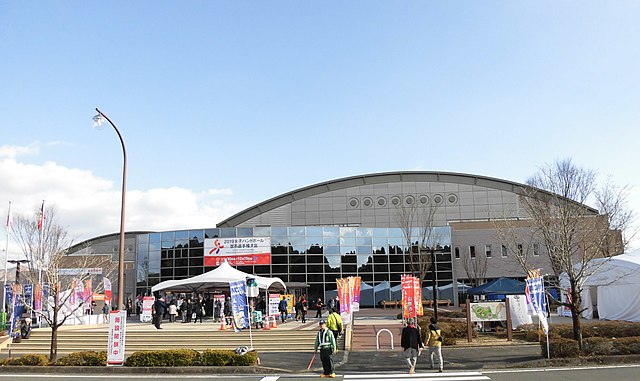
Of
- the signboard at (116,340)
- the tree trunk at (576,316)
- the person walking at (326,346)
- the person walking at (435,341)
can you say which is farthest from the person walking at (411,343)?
the signboard at (116,340)

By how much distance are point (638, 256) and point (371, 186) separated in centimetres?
2867

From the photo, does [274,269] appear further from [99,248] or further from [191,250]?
[99,248]

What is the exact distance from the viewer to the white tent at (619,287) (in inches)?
1029

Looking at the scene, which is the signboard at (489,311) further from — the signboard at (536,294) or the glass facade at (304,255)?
the glass facade at (304,255)

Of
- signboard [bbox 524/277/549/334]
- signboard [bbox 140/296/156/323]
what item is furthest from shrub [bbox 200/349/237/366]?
signboard [bbox 140/296/156/323]

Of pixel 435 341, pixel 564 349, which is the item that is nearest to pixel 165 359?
pixel 435 341

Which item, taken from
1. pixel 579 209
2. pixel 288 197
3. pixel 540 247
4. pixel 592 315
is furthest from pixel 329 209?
pixel 579 209

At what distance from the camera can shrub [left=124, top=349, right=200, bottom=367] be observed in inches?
547

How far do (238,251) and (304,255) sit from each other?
564 cm

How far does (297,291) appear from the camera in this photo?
1784 inches

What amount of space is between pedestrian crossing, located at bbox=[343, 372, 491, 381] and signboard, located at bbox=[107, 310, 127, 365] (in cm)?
595

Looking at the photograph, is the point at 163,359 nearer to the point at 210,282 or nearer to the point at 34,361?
the point at 34,361

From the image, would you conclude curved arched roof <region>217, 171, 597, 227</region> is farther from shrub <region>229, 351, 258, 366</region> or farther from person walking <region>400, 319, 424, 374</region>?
person walking <region>400, 319, 424, 374</region>

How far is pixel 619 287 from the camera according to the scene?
89.8ft
